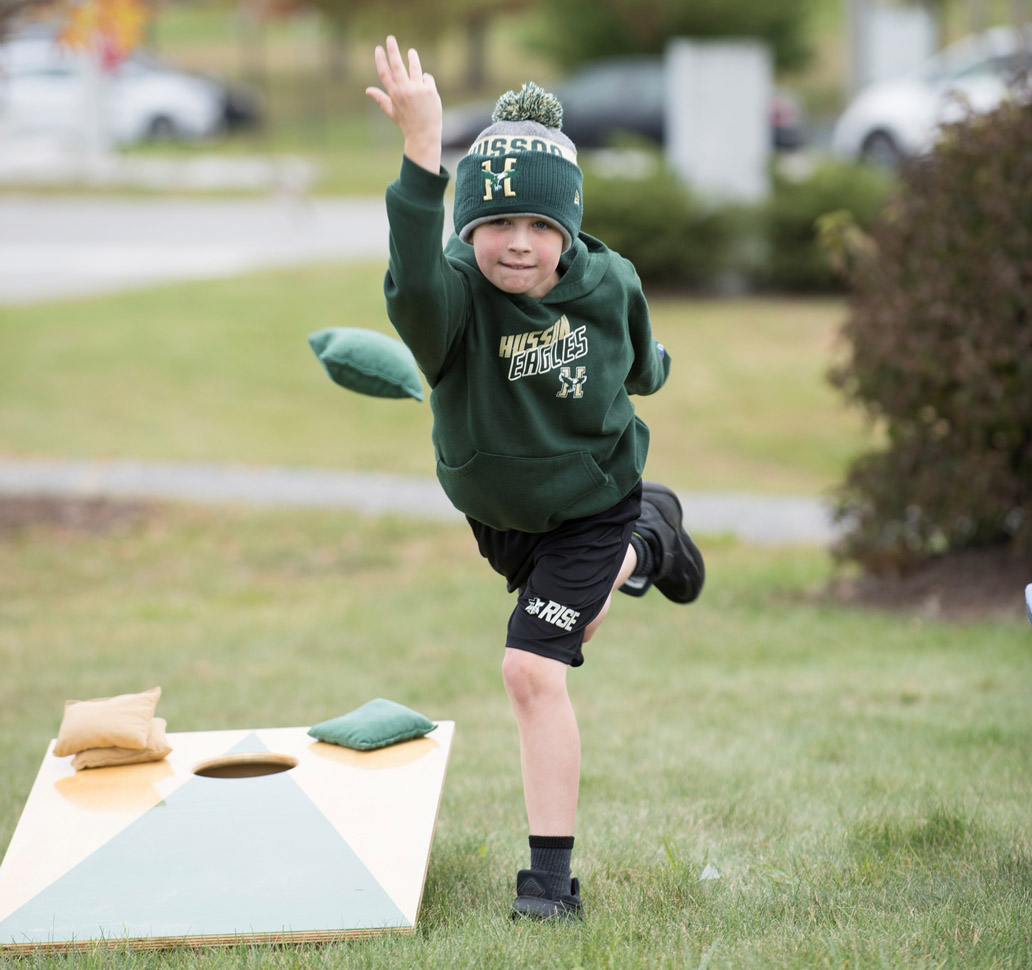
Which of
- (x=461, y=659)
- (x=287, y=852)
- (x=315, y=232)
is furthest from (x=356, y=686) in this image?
(x=315, y=232)

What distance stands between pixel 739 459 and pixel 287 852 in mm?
8401

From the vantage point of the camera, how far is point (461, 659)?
21.8ft

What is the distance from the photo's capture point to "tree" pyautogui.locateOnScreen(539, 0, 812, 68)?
115ft

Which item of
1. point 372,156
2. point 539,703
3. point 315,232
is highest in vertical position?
point 372,156

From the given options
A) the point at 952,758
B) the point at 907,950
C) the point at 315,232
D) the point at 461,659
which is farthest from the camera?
the point at 315,232

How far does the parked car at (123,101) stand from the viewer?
3234 centimetres

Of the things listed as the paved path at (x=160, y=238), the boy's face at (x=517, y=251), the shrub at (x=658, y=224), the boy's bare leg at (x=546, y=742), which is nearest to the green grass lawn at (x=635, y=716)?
the boy's bare leg at (x=546, y=742)

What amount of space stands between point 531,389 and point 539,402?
1.7 inches

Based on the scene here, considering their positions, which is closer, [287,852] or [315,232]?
[287,852]

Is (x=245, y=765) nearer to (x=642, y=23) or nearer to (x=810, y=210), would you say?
(x=810, y=210)

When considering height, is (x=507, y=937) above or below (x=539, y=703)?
below

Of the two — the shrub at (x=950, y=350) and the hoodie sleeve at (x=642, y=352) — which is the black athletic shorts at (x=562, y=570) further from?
the shrub at (x=950, y=350)

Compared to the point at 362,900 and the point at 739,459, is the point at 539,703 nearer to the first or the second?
the point at 362,900

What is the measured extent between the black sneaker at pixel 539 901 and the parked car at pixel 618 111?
69.1ft
